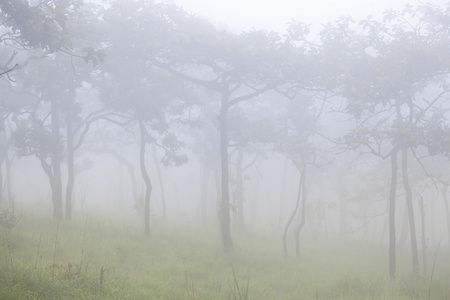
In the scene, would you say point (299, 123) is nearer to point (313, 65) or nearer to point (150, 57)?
point (313, 65)

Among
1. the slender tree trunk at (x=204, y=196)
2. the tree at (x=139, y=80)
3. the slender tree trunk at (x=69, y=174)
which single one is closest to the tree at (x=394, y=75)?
the tree at (x=139, y=80)

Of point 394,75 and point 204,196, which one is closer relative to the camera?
point 394,75

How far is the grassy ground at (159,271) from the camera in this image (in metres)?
5.76

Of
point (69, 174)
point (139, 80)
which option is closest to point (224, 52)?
point (139, 80)

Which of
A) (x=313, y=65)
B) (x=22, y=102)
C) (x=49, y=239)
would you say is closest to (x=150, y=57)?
(x=313, y=65)

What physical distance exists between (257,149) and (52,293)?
21068 mm

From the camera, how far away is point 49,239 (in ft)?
36.0

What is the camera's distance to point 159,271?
9.24 metres

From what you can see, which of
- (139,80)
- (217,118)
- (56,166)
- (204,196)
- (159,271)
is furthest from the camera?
(204,196)

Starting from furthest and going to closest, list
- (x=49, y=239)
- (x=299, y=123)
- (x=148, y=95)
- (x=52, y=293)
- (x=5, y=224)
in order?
1. (x=299, y=123)
2. (x=148, y=95)
3. (x=49, y=239)
4. (x=5, y=224)
5. (x=52, y=293)

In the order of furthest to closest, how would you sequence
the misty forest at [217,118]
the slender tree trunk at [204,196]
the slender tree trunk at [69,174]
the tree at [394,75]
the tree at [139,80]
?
the slender tree trunk at [204,196] < the slender tree trunk at [69,174] < the tree at [139,80] < the tree at [394,75] < the misty forest at [217,118]

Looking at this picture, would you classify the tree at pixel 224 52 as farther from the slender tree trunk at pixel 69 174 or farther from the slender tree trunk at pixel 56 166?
the slender tree trunk at pixel 56 166

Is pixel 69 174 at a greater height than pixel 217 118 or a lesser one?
lesser

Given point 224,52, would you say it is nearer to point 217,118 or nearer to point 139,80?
point 217,118
